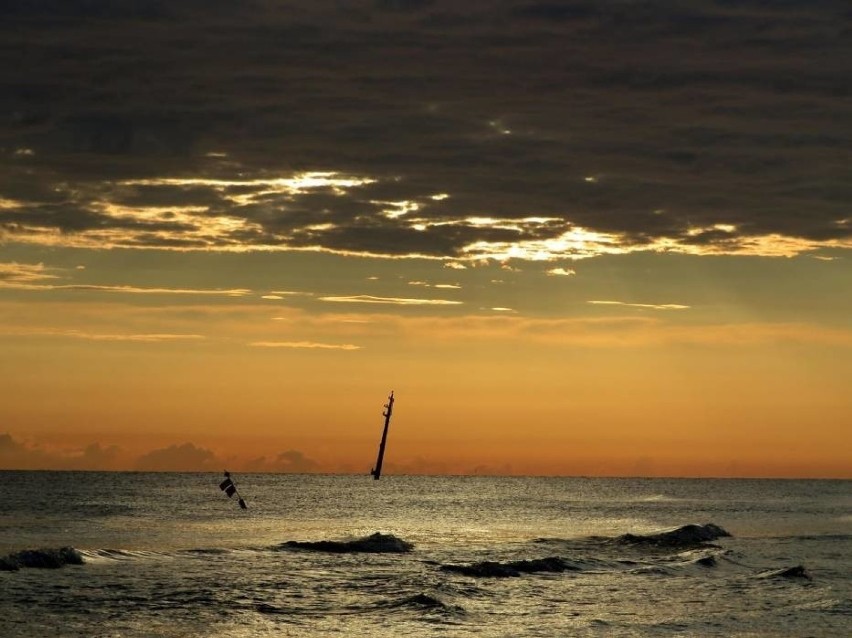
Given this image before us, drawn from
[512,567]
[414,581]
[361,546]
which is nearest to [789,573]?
[512,567]

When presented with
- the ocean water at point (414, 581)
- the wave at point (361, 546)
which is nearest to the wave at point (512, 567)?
the ocean water at point (414, 581)

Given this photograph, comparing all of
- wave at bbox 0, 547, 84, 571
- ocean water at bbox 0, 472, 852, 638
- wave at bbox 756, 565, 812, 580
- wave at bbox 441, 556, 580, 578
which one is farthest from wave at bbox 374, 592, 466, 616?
wave at bbox 756, 565, 812, 580

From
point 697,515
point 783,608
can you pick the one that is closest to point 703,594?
point 783,608

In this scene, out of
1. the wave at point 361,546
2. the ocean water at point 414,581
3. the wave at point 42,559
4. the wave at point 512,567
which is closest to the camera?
the ocean water at point 414,581

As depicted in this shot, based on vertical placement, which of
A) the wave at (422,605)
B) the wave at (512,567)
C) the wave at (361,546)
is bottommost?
the wave at (361,546)

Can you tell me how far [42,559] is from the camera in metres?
55.7

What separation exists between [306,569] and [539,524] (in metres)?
56.3

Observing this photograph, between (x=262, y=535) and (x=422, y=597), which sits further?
(x=262, y=535)

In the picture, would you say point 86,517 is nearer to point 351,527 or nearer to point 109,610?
point 351,527

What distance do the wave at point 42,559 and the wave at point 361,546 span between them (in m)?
16.9

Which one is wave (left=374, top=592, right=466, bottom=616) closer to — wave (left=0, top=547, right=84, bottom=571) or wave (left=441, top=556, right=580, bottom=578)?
wave (left=441, top=556, right=580, bottom=578)

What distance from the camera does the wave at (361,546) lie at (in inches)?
2756

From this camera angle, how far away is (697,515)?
Result: 134 m

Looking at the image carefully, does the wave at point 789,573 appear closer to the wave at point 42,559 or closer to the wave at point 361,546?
the wave at point 361,546
